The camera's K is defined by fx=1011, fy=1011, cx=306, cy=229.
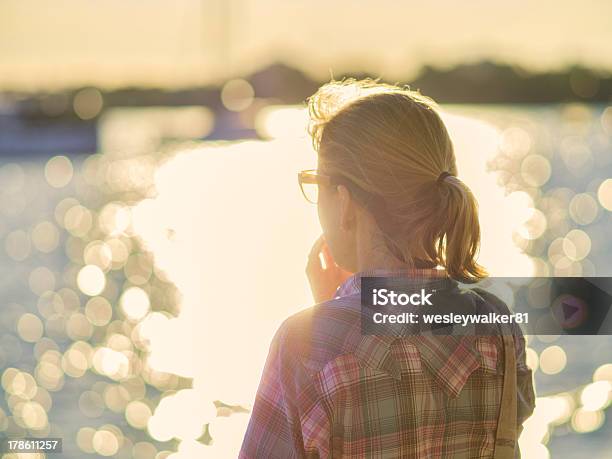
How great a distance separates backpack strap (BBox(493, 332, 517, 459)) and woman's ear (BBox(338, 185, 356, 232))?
33cm

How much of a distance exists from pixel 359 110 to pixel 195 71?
2088cm

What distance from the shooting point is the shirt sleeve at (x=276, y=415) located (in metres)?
1.53

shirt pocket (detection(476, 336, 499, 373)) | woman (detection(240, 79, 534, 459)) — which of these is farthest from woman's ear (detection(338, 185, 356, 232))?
shirt pocket (detection(476, 336, 499, 373))

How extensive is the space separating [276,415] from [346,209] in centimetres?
35

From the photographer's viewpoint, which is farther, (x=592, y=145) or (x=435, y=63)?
(x=592, y=145)

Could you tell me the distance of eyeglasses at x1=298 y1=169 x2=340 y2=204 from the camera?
1.64 metres

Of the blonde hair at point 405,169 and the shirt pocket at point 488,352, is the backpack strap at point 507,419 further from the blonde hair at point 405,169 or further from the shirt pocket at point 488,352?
the blonde hair at point 405,169

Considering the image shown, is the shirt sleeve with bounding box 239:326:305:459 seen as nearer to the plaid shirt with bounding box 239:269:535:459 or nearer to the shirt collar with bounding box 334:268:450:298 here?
the plaid shirt with bounding box 239:269:535:459

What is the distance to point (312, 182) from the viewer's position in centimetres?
168

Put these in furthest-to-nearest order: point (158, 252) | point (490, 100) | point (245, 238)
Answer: point (490, 100), point (158, 252), point (245, 238)

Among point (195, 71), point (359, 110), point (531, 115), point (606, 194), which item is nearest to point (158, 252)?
point (195, 71)

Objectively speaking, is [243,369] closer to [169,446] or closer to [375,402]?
[169,446]

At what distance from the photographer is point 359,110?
5.26ft

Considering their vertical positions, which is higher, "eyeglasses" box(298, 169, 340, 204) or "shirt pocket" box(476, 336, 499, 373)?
"eyeglasses" box(298, 169, 340, 204)
